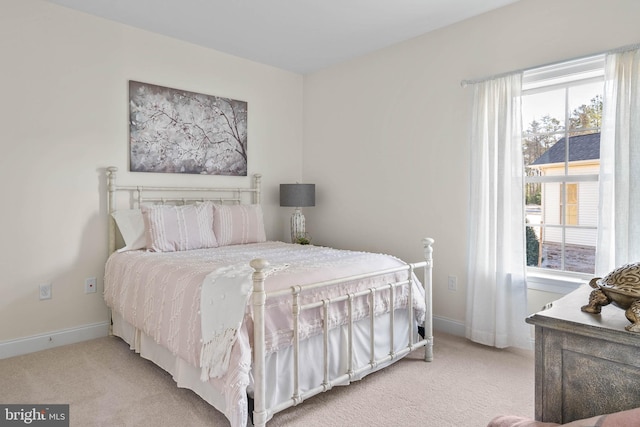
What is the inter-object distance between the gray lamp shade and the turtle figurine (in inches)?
118

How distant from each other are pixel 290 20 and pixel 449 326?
9.47ft

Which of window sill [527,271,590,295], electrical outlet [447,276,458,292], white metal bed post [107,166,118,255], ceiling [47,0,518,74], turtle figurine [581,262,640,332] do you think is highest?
ceiling [47,0,518,74]

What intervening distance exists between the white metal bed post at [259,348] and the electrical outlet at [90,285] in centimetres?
210

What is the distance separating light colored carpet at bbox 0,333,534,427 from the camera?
6.57 ft

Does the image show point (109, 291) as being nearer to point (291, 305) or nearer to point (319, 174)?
point (291, 305)

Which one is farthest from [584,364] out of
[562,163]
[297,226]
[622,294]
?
[297,226]

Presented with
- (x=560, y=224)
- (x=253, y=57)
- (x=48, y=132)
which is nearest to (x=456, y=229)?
(x=560, y=224)

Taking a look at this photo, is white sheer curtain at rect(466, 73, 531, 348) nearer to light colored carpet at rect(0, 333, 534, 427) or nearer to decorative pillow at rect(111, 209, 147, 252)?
light colored carpet at rect(0, 333, 534, 427)

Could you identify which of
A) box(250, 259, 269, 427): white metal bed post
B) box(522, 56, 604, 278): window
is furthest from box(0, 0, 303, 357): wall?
box(522, 56, 604, 278): window

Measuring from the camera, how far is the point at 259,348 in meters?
1.78

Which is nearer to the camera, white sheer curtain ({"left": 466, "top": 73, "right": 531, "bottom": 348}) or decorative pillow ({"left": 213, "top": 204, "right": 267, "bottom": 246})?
white sheer curtain ({"left": 466, "top": 73, "right": 531, "bottom": 348})

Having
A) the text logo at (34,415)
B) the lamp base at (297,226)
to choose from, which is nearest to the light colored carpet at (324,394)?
the text logo at (34,415)

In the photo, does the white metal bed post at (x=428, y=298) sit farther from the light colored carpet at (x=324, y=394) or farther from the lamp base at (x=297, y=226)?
the lamp base at (x=297, y=226)

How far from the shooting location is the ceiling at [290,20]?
294 centimetres
